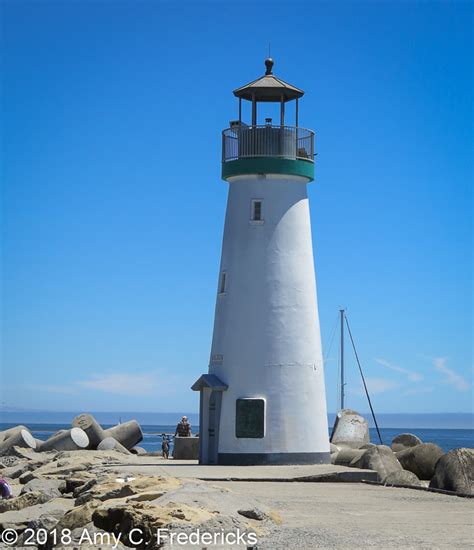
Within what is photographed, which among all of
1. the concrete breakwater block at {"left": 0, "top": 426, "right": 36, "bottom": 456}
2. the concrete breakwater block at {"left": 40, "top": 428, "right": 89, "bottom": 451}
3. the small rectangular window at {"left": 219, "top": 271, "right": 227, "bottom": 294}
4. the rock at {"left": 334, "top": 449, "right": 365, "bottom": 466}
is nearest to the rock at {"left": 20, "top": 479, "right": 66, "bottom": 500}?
the small rectangular window at {"left": 219, "top": 271, "right": 227, "bottom": 294}

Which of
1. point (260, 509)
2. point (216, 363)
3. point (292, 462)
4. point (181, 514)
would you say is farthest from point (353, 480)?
point (181, 514)

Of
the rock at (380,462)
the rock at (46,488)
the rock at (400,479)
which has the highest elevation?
the rock at (380,462)

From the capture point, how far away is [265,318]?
84.6 ft

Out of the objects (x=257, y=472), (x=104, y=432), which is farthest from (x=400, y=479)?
(x=104, y=432)

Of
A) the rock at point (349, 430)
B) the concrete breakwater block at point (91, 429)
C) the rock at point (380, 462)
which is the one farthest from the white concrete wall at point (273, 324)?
the rock at point (349, 430)

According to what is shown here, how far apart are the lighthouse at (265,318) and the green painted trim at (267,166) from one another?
0.07ft

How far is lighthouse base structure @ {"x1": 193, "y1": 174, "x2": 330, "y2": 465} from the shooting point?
25.7 metres

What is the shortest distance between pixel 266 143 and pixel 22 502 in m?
11.1

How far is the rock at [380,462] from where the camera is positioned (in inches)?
922

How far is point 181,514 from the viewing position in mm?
13844

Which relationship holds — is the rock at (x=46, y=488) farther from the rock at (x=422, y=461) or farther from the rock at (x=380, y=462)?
the rock at (x=422, y=461)

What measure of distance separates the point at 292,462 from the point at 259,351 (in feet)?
8.30

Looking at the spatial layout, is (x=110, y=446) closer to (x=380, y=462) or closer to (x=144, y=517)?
(x=380, y=462)

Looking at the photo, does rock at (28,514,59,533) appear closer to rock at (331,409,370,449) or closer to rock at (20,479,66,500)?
rock at (20,479,66,500)
